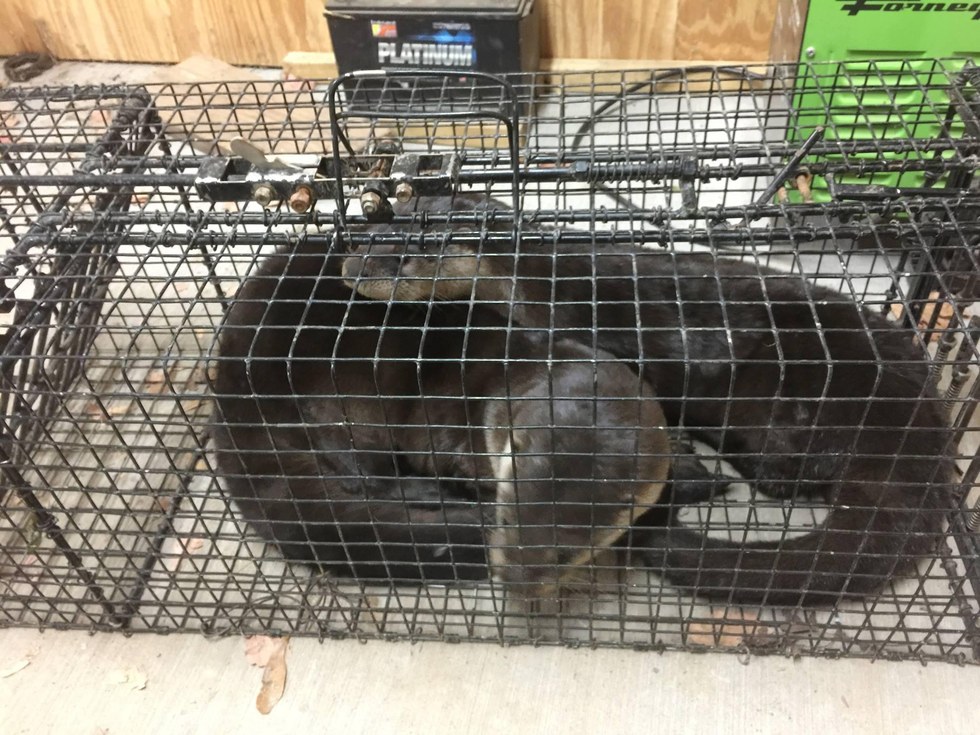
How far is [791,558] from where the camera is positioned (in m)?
1.42

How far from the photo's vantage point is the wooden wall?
329 centimetres

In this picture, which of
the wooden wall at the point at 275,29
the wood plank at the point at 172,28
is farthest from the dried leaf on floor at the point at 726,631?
the wood plank at the point at 172,28

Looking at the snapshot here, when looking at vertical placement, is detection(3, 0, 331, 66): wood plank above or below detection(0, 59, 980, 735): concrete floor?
above

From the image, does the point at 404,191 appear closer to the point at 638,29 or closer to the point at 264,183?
the point at 264,183

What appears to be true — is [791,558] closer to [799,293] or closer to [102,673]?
[799,293]

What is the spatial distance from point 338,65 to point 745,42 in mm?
1661

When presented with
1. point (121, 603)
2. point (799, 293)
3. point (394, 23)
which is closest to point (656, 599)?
point (799, 293)

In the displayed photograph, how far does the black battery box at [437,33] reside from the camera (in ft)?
9.66

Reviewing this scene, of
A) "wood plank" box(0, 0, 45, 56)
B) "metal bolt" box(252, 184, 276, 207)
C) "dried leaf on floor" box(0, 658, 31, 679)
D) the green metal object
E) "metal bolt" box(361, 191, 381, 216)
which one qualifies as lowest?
"dried leaf on floor" box(0, 658, 31, 679)

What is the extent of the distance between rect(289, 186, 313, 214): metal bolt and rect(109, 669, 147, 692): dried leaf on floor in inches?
36.2

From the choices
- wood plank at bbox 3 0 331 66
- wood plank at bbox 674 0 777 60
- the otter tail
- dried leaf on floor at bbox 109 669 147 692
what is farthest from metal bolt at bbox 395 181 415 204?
wood plank at bbox 3 0 331 66

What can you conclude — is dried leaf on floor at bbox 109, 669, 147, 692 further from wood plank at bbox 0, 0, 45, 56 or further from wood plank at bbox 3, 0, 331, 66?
wood plank at bbox 0, 0, 45, 56

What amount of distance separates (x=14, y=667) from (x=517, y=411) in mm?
1061

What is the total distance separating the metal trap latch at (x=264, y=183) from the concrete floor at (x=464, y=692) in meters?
0.84
